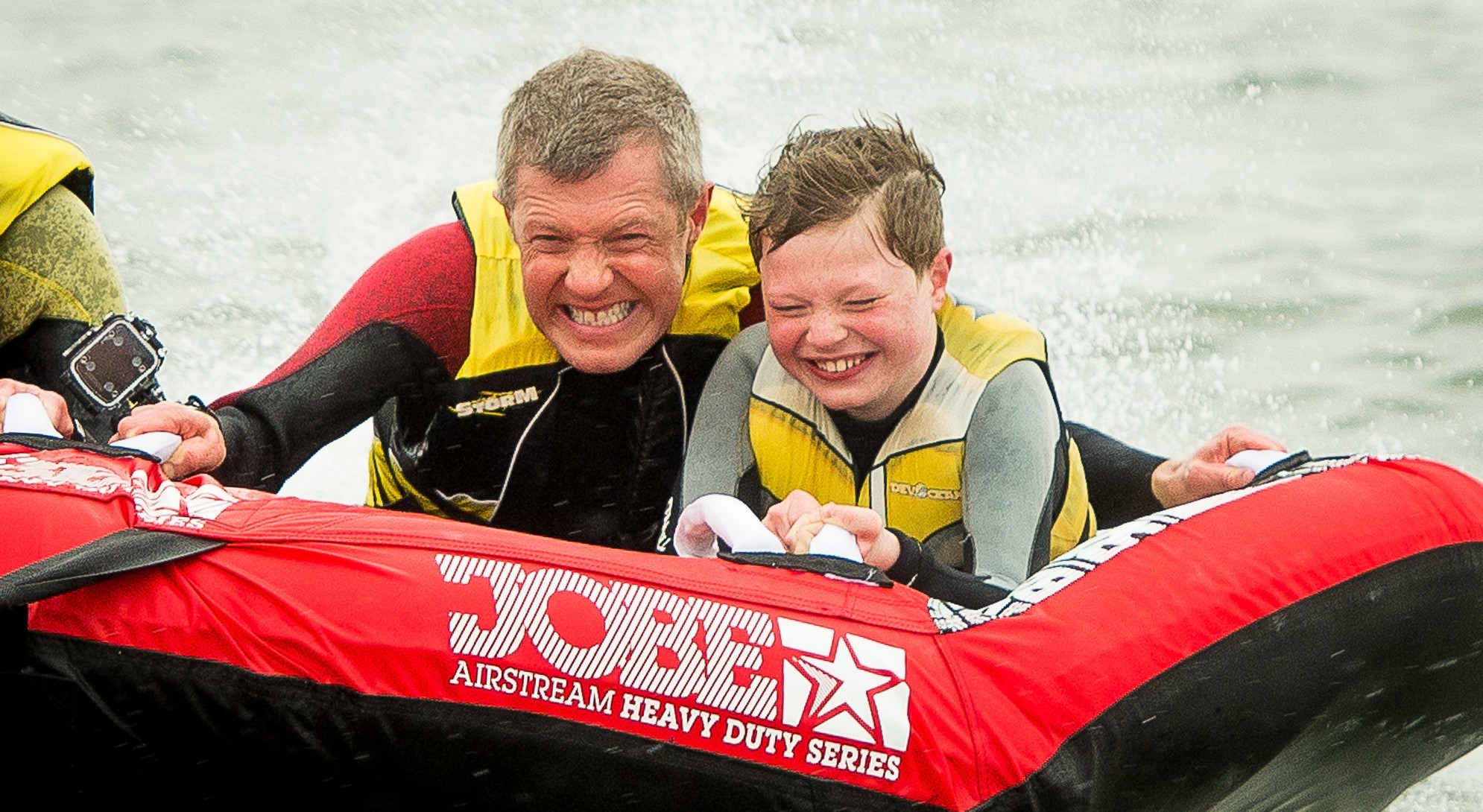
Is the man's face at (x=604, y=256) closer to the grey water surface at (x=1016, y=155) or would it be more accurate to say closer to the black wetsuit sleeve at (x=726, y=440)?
the black wetsuit sleeve at (x=726, y=440)

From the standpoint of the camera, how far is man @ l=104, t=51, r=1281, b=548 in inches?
73.2

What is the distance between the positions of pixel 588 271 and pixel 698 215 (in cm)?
19

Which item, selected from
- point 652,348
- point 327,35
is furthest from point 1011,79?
point 652,348

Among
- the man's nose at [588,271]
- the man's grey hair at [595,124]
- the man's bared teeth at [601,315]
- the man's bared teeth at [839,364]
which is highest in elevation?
the man's grey hair at [595,124]

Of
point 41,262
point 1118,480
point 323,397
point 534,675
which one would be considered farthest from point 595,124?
point 1118,480

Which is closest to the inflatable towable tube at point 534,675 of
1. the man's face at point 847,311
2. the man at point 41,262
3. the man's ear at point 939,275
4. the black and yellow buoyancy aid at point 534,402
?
the man's face at point 847,311

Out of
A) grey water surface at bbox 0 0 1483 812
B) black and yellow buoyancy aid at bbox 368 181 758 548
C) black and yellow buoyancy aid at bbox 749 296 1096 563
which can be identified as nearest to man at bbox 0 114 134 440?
black and yellow buoyancy aid at bbox 368 181 758 548

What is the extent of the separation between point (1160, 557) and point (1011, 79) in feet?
14.2

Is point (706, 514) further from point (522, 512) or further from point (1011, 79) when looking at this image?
point (1011, 79)

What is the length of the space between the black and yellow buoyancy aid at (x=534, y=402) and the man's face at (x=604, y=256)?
0.42ft

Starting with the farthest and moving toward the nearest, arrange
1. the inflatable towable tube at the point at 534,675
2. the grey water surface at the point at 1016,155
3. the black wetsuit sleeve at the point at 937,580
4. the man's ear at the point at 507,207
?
the grey water surface at the point at 1016,155 < the man's ear at the point at 507,207 < the black wetsuit sleeve at the point at 937,580 < the inflatable towable tube at the point at 534,675

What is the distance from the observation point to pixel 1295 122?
575 cm

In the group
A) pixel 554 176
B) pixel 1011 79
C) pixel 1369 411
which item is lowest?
pixel 1369 411

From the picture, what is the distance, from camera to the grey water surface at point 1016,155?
4.18m
